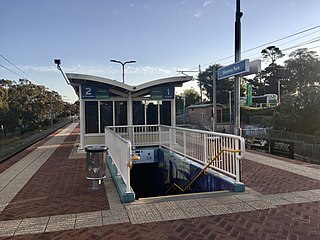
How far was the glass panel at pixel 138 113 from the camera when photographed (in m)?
12.9

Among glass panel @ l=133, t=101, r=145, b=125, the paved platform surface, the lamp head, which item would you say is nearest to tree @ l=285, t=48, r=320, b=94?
glass panel @ l=133, t=101, r=145, b=125

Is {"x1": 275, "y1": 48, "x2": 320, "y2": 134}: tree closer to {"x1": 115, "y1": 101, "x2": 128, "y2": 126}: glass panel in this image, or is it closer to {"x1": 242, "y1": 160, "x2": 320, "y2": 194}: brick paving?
{"x1": 115, "y1": 101, "x2": 128, "y2": 126}: glass panel

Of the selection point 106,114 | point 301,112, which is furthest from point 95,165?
point 301,112

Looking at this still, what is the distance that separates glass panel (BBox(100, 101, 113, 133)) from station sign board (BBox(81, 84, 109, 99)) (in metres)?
0.56

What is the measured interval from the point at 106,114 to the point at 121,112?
720 millimetres

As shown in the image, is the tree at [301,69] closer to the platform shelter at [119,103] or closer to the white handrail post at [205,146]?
the platform shelter at [119,103]

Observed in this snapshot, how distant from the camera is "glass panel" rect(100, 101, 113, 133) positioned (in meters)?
12.3

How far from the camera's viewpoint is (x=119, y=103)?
41.5ft

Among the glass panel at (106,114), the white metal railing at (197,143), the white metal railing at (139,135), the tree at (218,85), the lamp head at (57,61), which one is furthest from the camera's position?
the tree at (218,85)

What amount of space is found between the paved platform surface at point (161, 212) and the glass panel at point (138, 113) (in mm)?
6308

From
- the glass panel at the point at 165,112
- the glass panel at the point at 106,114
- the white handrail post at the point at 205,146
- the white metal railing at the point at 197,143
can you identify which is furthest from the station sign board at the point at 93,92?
the white handrail post at the point at 205,146

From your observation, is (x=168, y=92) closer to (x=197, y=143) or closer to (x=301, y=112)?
(x=197, y=143)

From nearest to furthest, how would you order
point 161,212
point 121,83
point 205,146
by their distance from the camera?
point 161,212, point 205,146, point 121,83

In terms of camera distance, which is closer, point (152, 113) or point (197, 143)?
point (197, 143)
